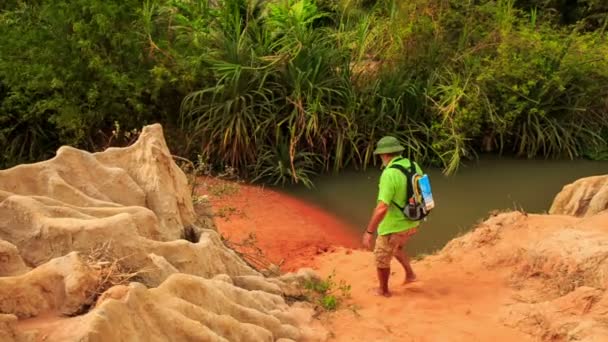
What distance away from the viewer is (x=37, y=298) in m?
3.28

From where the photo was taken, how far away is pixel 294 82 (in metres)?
11.5

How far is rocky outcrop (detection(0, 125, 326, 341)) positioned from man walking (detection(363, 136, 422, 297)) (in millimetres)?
818

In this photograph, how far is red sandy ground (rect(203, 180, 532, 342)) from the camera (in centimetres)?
532

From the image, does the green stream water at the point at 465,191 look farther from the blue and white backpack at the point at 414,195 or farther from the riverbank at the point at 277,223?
the blue and white backpack at the point at 414,195

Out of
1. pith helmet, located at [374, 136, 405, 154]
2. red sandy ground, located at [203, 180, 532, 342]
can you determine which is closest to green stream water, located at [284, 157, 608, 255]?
red sandy ground, located at [203, 180, 532, 342]

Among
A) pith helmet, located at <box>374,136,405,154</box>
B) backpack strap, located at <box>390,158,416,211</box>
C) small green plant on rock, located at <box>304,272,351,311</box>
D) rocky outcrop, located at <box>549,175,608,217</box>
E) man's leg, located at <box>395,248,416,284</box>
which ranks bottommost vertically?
small green plant on rock, located at <box>304,272,351,311</box>

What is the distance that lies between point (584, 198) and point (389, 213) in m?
3.42

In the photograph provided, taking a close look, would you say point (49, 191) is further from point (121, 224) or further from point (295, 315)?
point (295, 315)

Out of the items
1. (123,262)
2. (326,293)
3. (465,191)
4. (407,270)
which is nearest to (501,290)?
(407,270)

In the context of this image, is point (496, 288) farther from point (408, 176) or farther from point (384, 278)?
point (408, 176)

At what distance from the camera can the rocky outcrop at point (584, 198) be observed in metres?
7.80

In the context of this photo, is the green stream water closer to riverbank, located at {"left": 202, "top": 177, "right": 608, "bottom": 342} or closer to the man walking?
riverbank, located at {"left": 202, "top": 177, "right": 608, "bottom": 342}

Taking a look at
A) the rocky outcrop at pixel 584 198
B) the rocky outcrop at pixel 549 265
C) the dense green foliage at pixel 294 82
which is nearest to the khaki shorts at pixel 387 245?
the rocky outcrop at pixel 549 265

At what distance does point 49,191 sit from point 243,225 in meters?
4.78
